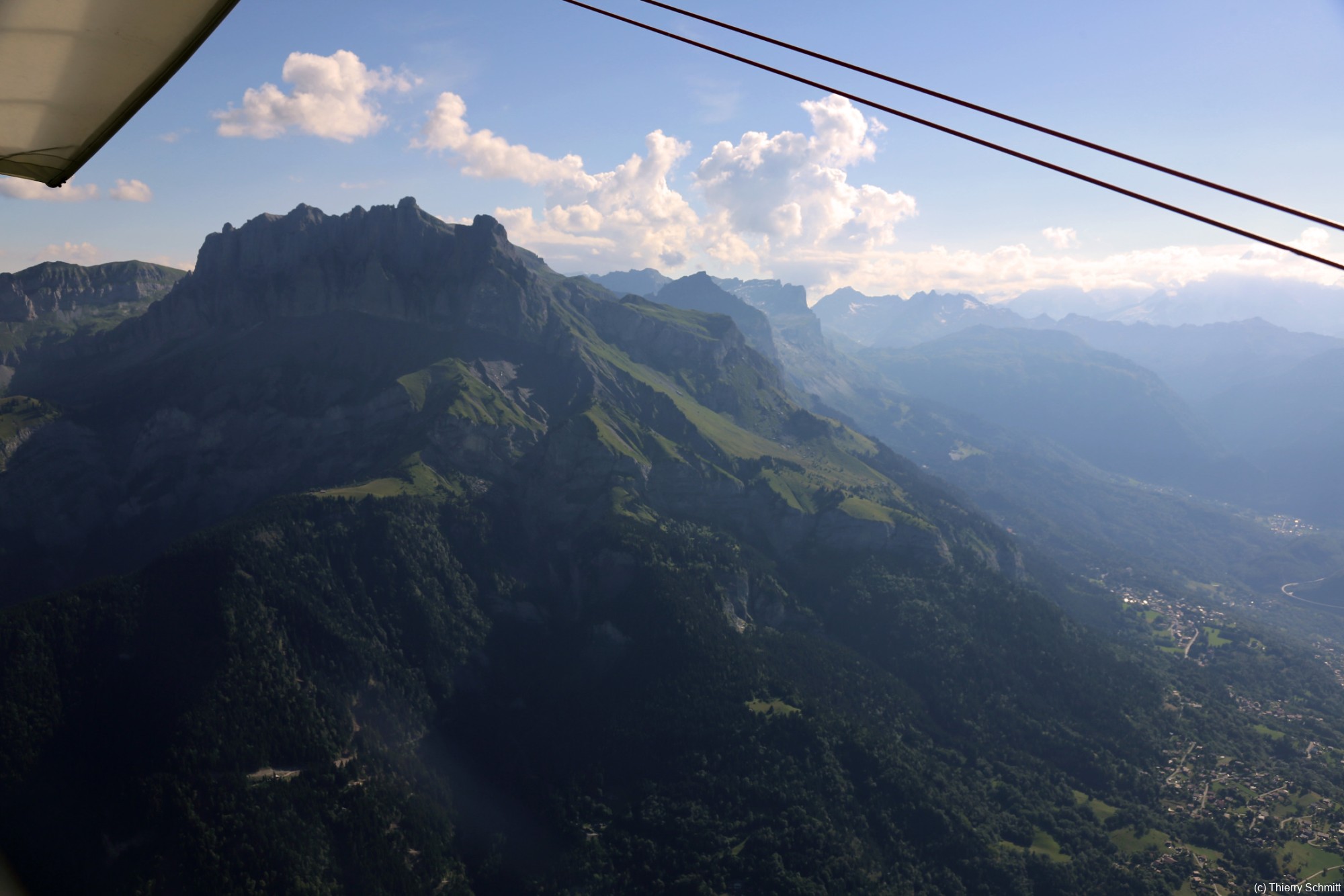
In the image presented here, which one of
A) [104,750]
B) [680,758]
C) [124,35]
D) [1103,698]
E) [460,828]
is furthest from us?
[1103,698]

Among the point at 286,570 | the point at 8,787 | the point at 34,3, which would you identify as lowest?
the point at 8,787

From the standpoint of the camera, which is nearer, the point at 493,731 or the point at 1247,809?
the point at 1247,809

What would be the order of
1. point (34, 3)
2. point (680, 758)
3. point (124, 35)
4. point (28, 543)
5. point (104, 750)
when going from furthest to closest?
point (28, 543)
point (680, 758)
point (104, 750)
point (124, 35)
point (34, 3)

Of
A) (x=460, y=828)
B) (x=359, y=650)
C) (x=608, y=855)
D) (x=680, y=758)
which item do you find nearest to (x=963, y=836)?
(x=680, y=758)

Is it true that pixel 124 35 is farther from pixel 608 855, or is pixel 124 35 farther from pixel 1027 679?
pixel 1027 679

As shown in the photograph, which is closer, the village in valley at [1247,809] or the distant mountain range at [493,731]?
the distant mountain range at [493,731]

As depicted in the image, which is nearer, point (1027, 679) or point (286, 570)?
point (286, 570)

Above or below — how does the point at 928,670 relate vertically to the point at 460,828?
above

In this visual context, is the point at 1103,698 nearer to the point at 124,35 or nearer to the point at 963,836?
the point at 963,836

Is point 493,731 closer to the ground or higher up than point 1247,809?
closer to the ground

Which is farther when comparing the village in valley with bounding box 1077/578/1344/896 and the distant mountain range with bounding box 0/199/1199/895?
the village in valley with bounding box 1077/578/1344/896
